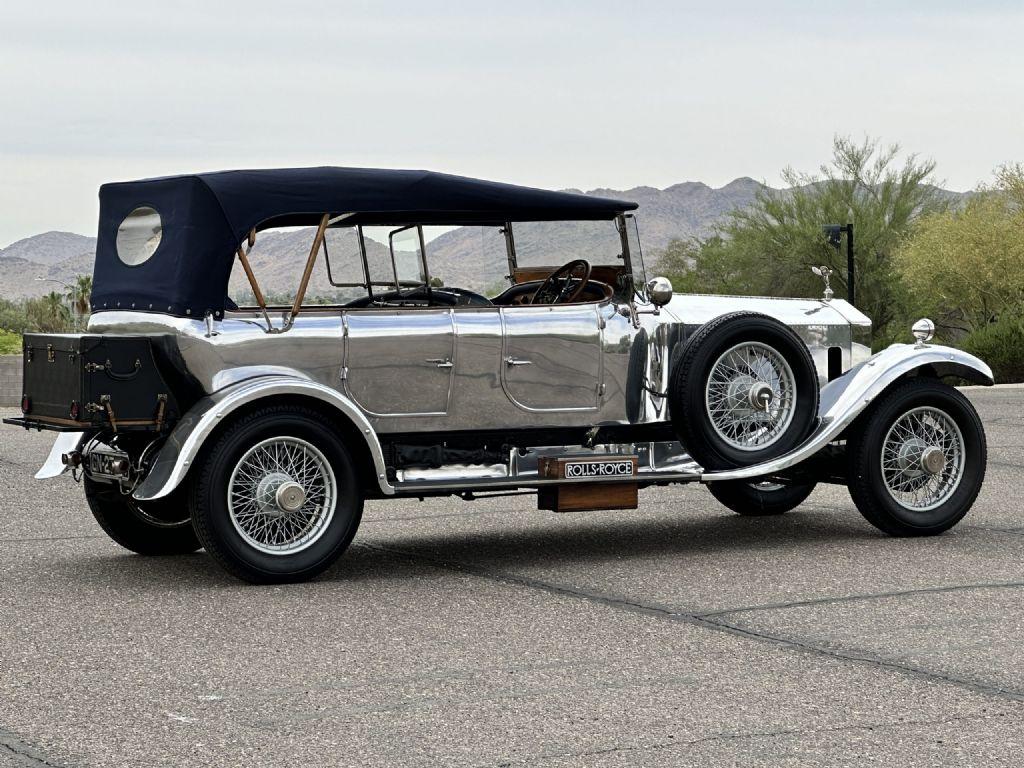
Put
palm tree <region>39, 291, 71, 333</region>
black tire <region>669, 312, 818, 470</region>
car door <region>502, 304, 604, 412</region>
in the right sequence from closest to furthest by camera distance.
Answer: car door <region>502, 304, 604, 412</region>
black tire <region>669, 312, 818, 470</region>
palm tree <region>39, 291, 71, 333</region>

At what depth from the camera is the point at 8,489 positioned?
12492 millimetres

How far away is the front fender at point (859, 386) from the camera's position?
8.92m

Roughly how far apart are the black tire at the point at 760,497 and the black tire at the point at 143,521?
357 cm

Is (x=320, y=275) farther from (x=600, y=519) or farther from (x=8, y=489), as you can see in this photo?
(x=8, y=489)

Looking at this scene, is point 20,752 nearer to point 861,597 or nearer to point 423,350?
point 423,350

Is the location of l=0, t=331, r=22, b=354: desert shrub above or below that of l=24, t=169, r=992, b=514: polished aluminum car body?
below

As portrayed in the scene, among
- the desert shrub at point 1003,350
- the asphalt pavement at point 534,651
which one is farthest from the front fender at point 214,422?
the desert shrub at point 1003,350

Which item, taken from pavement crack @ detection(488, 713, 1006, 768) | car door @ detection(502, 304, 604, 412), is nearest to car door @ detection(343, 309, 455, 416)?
car door @ detection(502, 304, 604, 412)

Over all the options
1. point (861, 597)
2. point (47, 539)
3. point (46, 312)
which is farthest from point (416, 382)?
point (46, 312)

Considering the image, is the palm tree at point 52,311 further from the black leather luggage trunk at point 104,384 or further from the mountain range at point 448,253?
the black leather luggage trunk at point 104,384

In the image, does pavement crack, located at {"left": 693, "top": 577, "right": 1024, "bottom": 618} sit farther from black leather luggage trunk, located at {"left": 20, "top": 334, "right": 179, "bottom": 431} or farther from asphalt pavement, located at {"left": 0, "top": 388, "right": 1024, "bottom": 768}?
black leather luggage trunk, located at {"left": 20, "top": 334, "right": 179, "bottom": 431}

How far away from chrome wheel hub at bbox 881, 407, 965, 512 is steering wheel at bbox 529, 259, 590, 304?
206 cm

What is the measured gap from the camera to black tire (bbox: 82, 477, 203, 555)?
8680 mm

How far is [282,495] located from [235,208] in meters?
1.59
